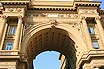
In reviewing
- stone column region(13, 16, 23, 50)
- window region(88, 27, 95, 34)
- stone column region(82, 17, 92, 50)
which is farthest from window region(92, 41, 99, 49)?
stone column region(13, 16, 23, 50)

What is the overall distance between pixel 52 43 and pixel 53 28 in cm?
465

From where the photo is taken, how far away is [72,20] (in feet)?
97.2

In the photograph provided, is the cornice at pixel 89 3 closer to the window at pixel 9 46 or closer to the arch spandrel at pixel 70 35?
the arch spandrel at pixel 70 35

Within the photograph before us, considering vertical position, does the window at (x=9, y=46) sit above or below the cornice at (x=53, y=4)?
below

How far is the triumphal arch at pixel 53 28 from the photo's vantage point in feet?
85.0

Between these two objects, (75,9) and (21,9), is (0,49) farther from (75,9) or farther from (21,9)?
(75,9)

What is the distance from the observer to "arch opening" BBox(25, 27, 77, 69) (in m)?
29.1

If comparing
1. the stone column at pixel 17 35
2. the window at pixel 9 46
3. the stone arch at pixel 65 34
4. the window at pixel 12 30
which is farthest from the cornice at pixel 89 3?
the window at pixel 9 46

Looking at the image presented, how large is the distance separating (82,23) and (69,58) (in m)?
8.21

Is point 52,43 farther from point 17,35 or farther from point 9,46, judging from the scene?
point 9,46

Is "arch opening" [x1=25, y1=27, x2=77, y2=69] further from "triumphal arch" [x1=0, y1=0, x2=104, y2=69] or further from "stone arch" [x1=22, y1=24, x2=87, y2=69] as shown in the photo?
"stone arch" [x1=22, y1=24, x2=87, y2=69]

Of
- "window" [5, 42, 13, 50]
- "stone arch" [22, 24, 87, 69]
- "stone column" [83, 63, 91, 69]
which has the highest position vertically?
"stone arch" [22, 24, 87, 69]

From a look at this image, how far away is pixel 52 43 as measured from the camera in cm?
3284

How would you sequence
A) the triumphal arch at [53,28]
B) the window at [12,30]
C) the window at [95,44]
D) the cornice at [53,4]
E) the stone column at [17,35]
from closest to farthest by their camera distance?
the stone column at [17,35]
the triumphal arch at [53,28]
the window at [95,44]
the window at [12,30]
the cornice at [53,4]
